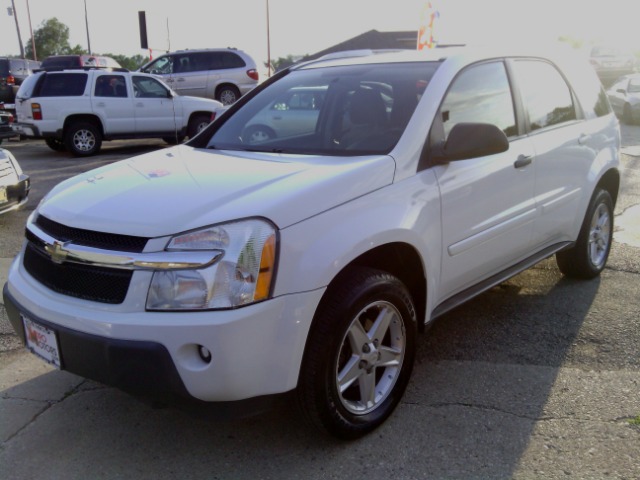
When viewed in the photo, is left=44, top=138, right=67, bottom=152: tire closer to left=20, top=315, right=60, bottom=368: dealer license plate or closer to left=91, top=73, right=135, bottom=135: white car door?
left=91, top=73, right=135, bottom=135: white car door

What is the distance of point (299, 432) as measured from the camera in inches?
125

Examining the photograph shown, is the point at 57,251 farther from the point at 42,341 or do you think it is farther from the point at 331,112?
the point at 331,112

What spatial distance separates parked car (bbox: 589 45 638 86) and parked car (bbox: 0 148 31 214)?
2540 cm

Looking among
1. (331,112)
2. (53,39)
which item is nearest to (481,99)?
(331,112)

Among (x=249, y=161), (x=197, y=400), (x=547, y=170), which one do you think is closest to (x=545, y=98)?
(x=547, y=170)

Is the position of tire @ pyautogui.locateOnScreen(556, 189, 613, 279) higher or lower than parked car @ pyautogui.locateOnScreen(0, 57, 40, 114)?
higher

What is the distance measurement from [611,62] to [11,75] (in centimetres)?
2235

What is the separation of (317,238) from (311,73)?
1884mm

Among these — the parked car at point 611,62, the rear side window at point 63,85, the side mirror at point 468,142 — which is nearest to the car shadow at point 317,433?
the side mirror at point 468,142

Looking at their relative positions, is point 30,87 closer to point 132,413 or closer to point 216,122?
point 216,122

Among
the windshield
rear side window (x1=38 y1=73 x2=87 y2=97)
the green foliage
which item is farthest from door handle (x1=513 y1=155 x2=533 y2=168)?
the green foliage

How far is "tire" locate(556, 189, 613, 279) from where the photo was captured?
4.97 meters

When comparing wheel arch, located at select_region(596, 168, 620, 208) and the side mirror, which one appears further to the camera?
wheel arch, located at select_region(596, 168, 620, 208)

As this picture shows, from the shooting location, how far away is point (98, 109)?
45.3ft
